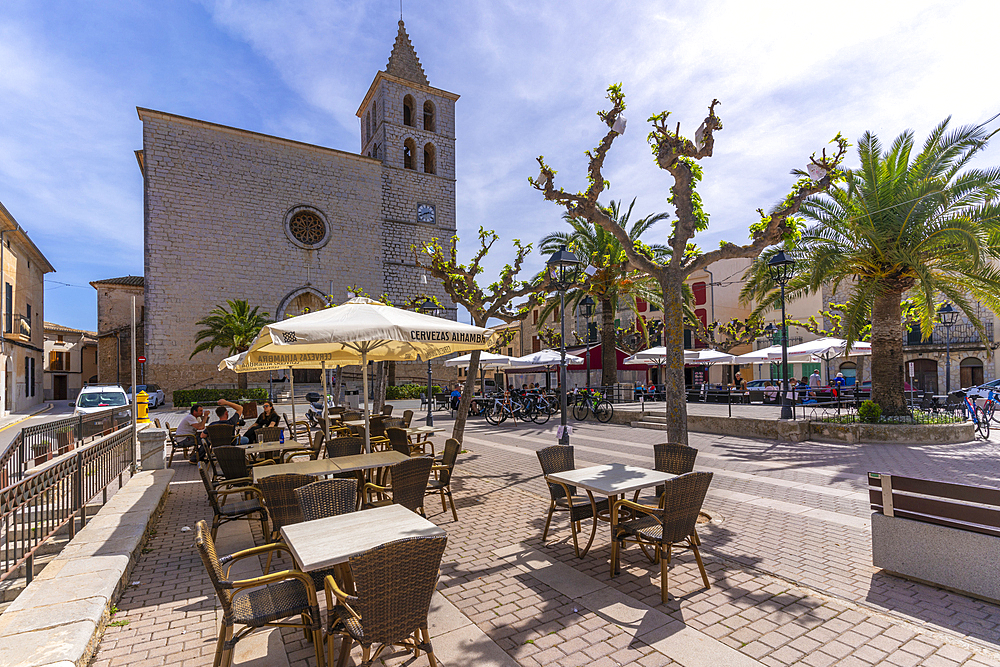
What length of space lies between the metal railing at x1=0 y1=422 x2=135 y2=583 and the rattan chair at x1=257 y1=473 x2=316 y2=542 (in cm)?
157

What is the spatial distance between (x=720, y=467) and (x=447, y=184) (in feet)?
104

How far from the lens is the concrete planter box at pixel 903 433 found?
36.3 feet

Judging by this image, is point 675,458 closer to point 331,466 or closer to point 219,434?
point 331,466

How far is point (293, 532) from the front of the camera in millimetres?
3361

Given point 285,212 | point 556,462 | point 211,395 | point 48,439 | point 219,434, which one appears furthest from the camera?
point 285,212

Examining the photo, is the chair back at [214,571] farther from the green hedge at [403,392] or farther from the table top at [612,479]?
the green hedge at [403,392]

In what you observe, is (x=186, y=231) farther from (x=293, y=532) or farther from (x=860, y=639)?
(x=860, y=639)

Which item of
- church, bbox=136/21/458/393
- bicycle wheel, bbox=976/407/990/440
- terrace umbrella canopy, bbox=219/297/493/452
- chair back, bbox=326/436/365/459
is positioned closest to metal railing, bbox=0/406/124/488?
terrace umbrella canopy, bbox=219/297/493/452

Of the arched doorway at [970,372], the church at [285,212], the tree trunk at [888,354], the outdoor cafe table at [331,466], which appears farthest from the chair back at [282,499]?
the arched doorway at [970,372]

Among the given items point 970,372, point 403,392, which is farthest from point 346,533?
point 970,372

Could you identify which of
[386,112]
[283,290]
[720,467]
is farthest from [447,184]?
[720,467]

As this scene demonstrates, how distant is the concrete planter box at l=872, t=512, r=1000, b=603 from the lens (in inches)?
143

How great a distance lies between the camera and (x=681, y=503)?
377 cm

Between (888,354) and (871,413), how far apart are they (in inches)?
58.2
